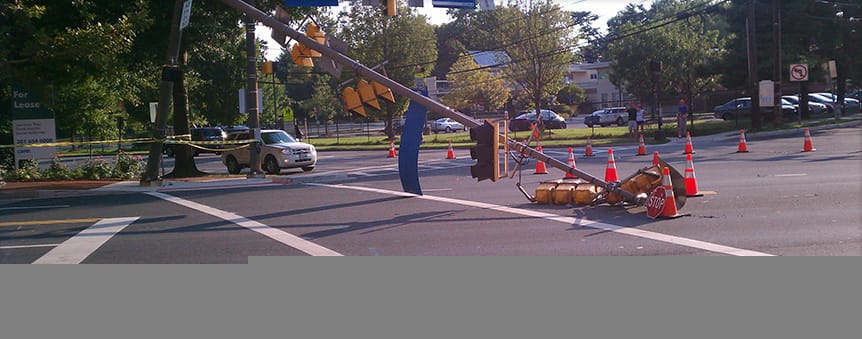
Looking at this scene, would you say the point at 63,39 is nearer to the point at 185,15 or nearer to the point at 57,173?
the point at 185,15

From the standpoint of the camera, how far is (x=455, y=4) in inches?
750

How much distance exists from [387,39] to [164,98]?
1082 inches

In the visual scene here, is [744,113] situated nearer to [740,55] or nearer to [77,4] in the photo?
[740,55]

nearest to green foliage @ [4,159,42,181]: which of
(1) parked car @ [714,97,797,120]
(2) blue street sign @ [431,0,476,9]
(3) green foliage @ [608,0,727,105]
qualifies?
(2) blue street sign @ [431,0,476,9]

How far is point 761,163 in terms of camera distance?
19.5m

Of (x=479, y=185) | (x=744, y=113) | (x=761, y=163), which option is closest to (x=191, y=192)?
(x=479, y=185)

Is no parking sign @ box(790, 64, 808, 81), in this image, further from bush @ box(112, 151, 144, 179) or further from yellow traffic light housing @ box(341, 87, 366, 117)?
bush @ box(112, 151, 144, 179)

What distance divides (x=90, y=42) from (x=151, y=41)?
148 inches

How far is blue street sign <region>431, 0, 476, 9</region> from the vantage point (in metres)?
18.7

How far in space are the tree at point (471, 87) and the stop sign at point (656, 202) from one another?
1698 inches

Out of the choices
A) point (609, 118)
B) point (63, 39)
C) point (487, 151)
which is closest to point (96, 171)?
point (63, 39)

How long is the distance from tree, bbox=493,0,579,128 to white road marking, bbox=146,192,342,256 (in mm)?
29758

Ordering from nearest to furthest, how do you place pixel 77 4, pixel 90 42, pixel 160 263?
1. pixel 160 263
2. pixel 90 42
3. pixel 77 4

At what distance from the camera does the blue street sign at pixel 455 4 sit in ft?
61.4
